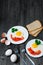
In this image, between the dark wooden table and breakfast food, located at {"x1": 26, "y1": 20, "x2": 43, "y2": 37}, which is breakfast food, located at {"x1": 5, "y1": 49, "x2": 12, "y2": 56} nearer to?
the dark wooden table

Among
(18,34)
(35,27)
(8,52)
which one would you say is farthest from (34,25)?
(8,52)

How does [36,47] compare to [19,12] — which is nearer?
[36,47]

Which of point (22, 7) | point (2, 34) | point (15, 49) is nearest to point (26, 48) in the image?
point (15, 49)

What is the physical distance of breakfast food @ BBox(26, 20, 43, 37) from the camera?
140cm

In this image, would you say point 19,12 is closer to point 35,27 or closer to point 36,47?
point 35,27

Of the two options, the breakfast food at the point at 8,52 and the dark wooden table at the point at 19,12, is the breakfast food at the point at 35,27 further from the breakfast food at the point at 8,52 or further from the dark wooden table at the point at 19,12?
the breakfast food at the point at 8,52

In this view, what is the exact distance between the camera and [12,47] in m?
1.35

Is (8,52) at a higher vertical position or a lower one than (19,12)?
lower

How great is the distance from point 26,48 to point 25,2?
1.14 feet

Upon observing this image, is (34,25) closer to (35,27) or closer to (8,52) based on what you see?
(35,27)

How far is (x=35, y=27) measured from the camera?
143cm

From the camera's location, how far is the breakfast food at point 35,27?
4.59ft

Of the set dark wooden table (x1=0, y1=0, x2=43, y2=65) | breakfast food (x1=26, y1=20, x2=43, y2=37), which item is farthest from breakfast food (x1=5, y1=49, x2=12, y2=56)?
breakfast food (x1=26, y1=20, x2=43, y2=37)

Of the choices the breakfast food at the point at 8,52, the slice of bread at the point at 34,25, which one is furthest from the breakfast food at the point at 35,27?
the breakfast food at the point at 8,52
